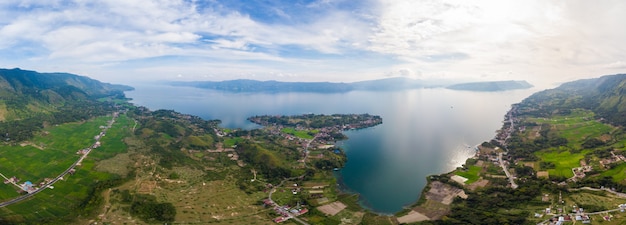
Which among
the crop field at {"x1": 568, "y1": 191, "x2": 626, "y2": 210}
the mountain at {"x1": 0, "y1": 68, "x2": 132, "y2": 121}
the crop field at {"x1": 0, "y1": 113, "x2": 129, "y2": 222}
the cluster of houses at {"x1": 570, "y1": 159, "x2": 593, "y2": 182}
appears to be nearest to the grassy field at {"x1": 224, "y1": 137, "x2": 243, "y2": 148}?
the crop field at {"x1": 0, "y1": 113, "x2": 129, "y2": 222}

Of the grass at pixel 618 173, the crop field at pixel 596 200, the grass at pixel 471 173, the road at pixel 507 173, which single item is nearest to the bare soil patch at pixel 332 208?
the grass at pixel 471 173

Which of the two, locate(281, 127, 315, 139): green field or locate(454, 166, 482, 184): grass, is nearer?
locate(454, 166, 482, 184): grass

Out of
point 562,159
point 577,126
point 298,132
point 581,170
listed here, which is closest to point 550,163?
point 562,159

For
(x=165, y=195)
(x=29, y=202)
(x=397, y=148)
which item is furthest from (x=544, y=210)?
(x=29, y=202)

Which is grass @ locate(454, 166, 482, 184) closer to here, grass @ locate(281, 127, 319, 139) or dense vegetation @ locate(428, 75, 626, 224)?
dense vegetation @ locate(428, 75, 626, 224)

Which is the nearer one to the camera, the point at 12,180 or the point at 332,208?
the point at 332,208

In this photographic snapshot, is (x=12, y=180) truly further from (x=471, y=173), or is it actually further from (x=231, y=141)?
(x=471, y=173)
